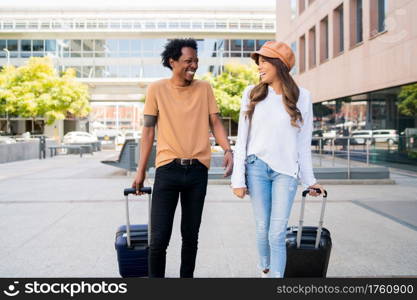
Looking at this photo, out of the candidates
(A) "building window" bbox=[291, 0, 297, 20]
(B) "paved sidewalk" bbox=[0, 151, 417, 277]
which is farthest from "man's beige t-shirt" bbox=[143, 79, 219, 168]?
(A) "building window" bbox=[291, 0, 297, 20]

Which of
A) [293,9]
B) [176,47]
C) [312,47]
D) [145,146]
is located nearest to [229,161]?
[145,146]

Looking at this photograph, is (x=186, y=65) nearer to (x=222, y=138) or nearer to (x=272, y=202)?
(x=222, y=138)

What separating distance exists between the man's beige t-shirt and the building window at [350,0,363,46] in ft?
57.8

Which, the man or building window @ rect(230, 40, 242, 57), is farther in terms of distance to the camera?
building window @ rect(230, 40, 242, 57)

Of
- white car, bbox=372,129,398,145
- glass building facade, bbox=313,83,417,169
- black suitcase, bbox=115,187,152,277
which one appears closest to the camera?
black suitcase, bbox=115,187,152,277

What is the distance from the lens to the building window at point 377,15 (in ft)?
55.9

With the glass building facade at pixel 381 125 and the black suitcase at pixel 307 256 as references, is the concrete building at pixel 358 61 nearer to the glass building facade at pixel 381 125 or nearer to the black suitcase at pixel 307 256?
the glass building facade at pixel 381 125

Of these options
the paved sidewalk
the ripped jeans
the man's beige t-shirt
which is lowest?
the paved sidewalk

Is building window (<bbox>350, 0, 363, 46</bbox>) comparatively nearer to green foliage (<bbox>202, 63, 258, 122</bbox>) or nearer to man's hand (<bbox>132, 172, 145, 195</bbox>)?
man's hand (<bbox>132, 172, 145, 195</bbox>)

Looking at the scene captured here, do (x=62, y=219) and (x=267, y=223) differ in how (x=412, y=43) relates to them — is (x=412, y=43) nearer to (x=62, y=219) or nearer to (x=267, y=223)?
(x=62, y=219)

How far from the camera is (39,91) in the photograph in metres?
41.1

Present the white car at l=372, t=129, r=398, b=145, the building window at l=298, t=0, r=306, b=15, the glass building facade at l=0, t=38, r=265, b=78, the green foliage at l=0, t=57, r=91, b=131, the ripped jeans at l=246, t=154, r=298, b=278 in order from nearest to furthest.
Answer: the ripped jeans at l=246, t=154, r=298, b=278, the white car at l=372, t=129, r=398, b=145, the building window at l=298, t=0, r=306, b=15, the green foliage at l=0, t=57, r=91, b=131, the glass building facade at l=0, t=38, r=265, b=78

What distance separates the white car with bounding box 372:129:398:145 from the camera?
16.9 meters

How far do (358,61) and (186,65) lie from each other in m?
17.0
